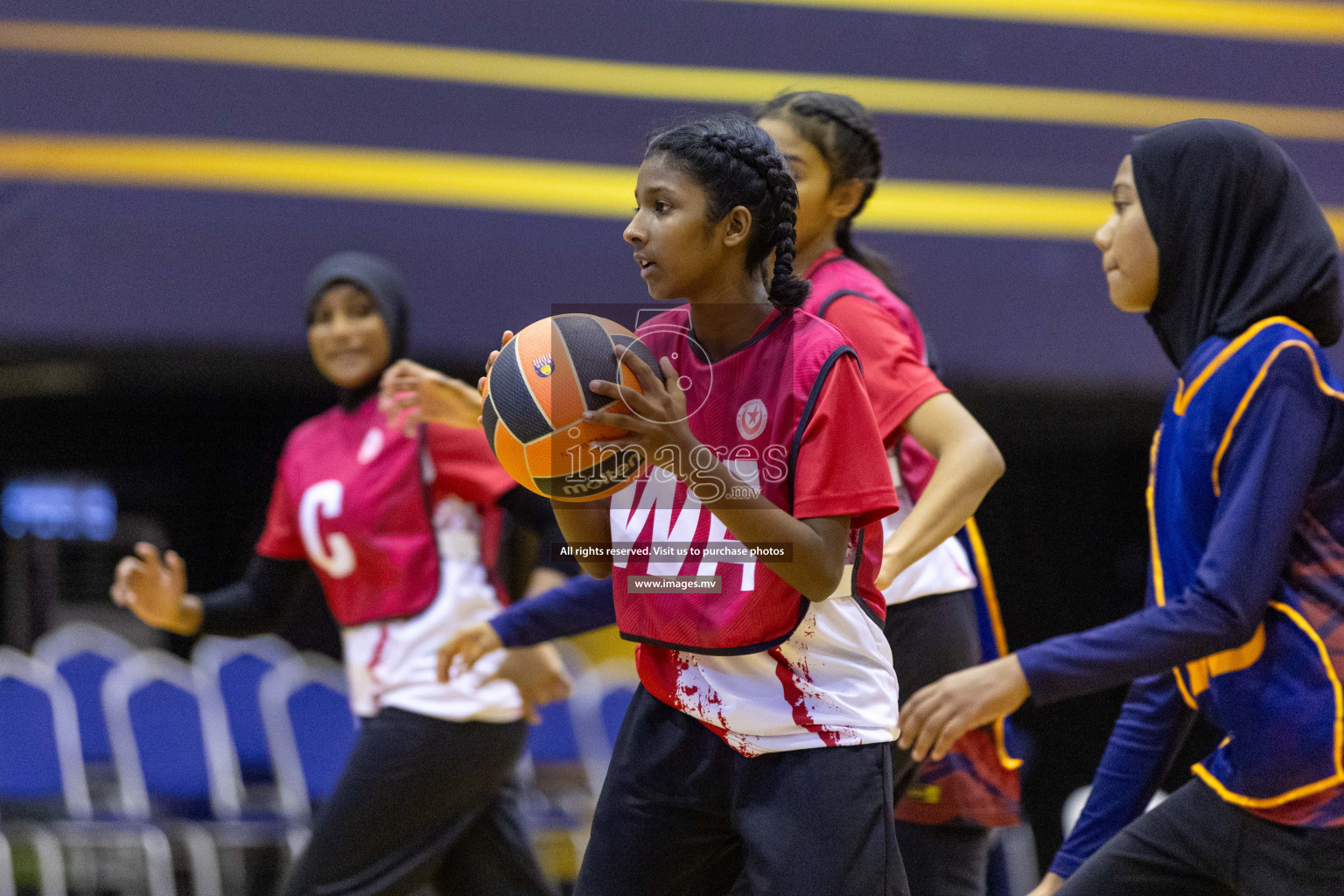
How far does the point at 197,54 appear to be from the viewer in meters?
6.48

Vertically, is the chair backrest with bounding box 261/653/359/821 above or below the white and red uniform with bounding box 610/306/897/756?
below

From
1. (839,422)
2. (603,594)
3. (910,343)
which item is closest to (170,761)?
(603,594)

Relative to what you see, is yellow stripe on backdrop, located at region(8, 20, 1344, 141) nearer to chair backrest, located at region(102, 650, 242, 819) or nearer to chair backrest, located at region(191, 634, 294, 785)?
chair backrest, located at region(191, 634, 294, 785)

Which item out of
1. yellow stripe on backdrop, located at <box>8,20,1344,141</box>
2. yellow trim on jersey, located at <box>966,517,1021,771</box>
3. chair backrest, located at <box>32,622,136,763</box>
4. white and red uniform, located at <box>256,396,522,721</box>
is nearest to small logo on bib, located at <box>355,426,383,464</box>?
white and red uniform, located at <box>256,396,522,721</box>

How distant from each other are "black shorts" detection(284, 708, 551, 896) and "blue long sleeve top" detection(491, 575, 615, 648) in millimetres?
753

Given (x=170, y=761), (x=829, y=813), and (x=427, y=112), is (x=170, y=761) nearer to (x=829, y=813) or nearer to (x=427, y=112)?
(x=427, y=112)

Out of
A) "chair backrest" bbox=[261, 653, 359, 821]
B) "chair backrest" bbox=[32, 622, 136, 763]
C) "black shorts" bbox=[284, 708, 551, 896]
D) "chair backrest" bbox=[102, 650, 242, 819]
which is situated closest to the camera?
"black shorts" bbox=[284, 708, 551, 896]

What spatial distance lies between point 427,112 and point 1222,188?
16.0ft

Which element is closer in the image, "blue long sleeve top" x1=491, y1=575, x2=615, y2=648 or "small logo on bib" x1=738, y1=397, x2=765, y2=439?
"small logo on bib" x1=738, y1=397, x2=765, y2=439

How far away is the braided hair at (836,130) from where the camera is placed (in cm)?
284

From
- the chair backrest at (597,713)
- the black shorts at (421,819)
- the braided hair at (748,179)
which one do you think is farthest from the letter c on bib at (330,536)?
the chair backrest at (597,713)

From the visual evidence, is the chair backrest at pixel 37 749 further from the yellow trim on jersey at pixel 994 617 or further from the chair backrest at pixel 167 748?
the yellow trim on jersey at pixel 994 617

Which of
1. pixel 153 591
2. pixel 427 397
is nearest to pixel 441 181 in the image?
pixel 153 591

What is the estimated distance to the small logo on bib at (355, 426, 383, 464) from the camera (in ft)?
11.6
